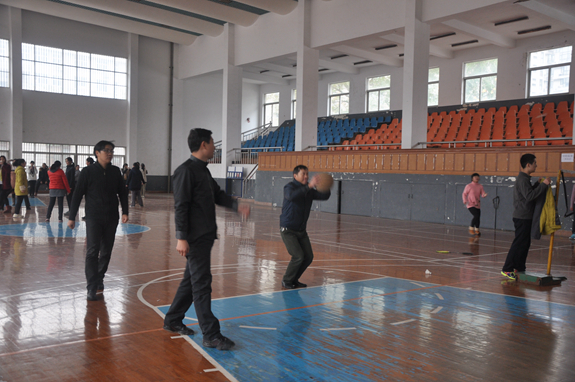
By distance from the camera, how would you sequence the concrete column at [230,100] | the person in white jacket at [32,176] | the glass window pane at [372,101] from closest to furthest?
the person in white jacket at [32,176] < the concrete column at [230,100] < the glass window pane at [372,101]

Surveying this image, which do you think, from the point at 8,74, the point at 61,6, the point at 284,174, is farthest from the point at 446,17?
the point at 8,74

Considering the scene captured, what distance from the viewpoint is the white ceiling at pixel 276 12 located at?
20719mm

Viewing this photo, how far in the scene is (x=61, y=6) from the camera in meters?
26.3

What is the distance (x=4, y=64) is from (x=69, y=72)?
3.57 meters

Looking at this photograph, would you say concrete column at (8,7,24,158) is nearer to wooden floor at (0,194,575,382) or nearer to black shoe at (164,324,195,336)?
wooden floor at (0,194,575,382)

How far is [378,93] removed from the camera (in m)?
31.1

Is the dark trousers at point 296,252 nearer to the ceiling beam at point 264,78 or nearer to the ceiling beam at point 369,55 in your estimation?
the ceiling beam at point 369,55

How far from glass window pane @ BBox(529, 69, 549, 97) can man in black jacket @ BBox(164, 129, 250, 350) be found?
76.3 ft

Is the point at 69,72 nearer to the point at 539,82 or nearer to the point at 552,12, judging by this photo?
the point at 552,12

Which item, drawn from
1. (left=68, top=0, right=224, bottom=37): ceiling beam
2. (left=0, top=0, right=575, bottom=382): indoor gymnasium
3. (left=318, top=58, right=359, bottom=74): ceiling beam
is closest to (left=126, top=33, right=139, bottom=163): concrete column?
(left=0, top=0, right=575, bottom=382): indoor gymnasium

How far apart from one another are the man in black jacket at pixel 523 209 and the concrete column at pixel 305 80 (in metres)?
15.5

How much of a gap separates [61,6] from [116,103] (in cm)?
690

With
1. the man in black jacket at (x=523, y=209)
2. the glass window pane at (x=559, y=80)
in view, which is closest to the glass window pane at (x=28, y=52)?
the glass window pane at (x=559, y=80)

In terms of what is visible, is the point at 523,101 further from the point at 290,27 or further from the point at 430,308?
the point at 430,308
